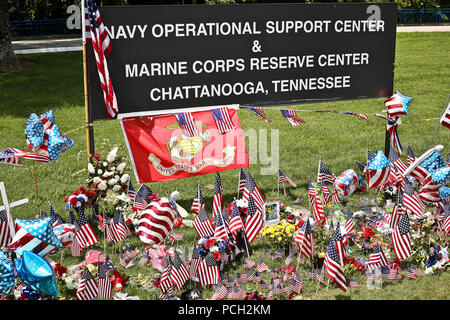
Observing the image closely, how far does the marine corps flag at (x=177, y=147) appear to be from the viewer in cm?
786

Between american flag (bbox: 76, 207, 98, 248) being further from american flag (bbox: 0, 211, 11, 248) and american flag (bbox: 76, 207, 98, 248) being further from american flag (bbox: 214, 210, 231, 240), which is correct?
american flag (bbox: 214, 210, 231, 240)

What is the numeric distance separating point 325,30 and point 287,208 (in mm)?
2739

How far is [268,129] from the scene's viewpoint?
1295cm

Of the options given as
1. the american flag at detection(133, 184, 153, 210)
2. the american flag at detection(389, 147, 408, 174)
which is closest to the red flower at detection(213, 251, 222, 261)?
the american flag at detection(133, 184, 153, 210)

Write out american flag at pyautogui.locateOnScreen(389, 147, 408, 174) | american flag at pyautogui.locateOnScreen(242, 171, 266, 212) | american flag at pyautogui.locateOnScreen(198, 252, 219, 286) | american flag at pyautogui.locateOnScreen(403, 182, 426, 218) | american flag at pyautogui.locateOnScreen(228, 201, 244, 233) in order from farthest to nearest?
american flag at pyautogui.locateOnScreen(389, 147, 408, 174), american flag at pyautogui.locateOnScreen(242, 171, 266, 212), american flag at pyautogui.locateOnScreen(403, 182, 426, 218), american flag at pyautogui.locateOnScreen(228, 201, 244, 233), american flag at pyautogui.locateOnScreen(198, 252, 219, 286)

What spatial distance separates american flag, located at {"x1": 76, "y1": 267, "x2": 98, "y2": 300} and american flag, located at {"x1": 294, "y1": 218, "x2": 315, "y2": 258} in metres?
2.29

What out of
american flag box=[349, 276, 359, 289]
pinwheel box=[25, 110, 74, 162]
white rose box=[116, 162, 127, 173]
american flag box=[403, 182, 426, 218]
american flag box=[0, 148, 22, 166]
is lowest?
american flag box=[349, 276, 359, 289]

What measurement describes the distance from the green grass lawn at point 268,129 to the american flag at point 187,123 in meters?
1.21

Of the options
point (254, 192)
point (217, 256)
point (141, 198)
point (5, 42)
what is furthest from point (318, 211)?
point (5, 42)

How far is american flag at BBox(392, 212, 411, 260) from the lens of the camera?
6.19 metres

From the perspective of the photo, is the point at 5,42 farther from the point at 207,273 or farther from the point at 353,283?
the point at 353,283

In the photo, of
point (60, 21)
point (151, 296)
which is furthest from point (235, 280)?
point (60, 21)

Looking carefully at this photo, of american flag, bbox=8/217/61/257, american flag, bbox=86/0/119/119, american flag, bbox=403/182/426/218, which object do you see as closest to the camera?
american flag, bbox=8/217/61/257

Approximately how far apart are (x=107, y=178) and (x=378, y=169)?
3.78 meters
